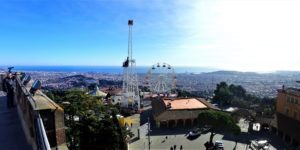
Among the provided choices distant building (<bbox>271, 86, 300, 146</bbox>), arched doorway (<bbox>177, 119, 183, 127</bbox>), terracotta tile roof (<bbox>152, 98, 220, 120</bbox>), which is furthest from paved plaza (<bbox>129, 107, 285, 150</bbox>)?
terracotta tile roof (<bbox>152, 98, 220, 120</bbox>)

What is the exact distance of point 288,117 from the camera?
82.3 feet

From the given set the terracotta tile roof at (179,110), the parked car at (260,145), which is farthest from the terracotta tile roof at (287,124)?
the terracotta tile roof at (179,110)

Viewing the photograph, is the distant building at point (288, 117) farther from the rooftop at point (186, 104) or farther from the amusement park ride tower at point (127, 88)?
the amusement park ride tower at point (127, 88)

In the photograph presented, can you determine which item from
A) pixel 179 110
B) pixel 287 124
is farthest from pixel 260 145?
pixel 179 110

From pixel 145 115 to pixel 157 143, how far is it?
12.6m

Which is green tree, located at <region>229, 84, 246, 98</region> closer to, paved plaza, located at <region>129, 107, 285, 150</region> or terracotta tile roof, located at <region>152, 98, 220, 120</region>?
terracotta tile roof, located at <region>152, 98, 220, 120</region>

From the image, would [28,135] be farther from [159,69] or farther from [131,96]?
[159,69]

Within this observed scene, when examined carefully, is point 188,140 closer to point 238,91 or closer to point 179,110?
point 179,110

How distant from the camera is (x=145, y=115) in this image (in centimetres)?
3384

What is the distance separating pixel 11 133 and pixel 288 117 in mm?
33396

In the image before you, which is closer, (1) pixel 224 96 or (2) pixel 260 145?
(2) pixel 260 145

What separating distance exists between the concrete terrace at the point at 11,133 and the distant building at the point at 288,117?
1101 inches

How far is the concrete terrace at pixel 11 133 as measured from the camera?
4.53 meters

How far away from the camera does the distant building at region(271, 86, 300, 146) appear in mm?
21484
